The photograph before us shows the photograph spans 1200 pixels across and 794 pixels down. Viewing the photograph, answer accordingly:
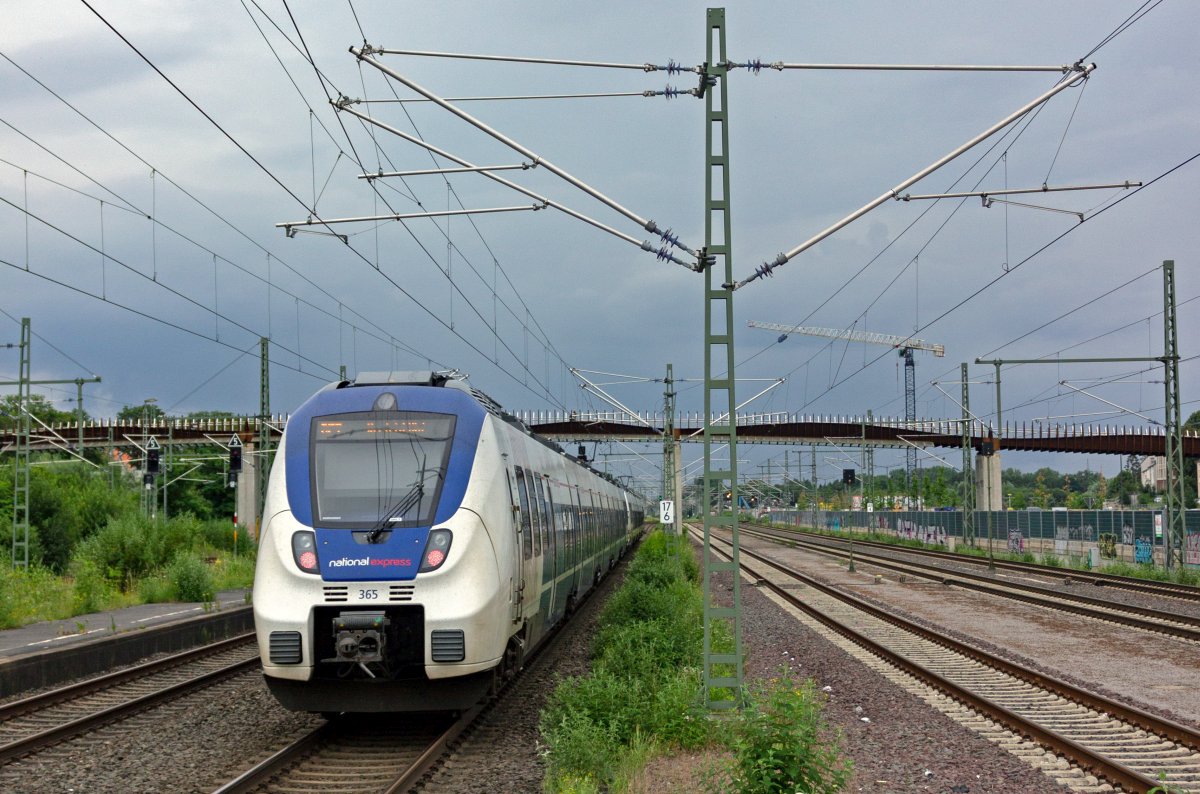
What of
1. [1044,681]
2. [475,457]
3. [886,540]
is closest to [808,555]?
[886,540]

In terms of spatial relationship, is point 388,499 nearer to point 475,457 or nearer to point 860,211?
point 475,457

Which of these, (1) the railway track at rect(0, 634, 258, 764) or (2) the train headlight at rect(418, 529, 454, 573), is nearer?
(2) the train headlight at rect(418, 529, 454, 573)

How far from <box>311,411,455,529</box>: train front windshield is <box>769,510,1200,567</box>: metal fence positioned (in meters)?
29.7

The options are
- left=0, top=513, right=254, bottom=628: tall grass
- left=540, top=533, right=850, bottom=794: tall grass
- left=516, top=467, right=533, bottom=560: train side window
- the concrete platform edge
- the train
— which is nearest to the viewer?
left=540, top=533, right=850, bottom=794: tall grass

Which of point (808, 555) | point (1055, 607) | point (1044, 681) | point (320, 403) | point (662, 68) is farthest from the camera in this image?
point (808, 555)

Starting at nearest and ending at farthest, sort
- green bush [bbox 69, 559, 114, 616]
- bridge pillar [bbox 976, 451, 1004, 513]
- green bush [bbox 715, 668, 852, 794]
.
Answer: green bush [bbox 715, 668, 852, 794] < green bush [bbox 69, 559, 114, 616] < bridge pillar [bbox 976, 451, 1004, 513]

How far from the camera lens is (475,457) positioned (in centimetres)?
1165

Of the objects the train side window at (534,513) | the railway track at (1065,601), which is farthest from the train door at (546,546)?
the railway track at (1065,601)

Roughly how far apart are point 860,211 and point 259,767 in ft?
29.0

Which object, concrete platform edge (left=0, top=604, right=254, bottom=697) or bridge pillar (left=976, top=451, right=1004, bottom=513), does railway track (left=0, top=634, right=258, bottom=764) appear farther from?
bridge pillar (left=976, top=451, right=1004, bottom=513)

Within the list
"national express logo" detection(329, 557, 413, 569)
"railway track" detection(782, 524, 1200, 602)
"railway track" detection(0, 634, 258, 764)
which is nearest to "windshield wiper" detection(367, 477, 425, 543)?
"national express logo" detection(329, 557, 413, 569)

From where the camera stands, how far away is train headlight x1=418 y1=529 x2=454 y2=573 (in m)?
10.9

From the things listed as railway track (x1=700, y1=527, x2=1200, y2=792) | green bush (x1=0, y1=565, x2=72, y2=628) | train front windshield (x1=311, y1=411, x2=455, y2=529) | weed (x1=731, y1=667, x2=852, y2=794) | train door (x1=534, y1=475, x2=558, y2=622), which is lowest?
railway track (x1=700, y1=527, x2=1200, y2=792)

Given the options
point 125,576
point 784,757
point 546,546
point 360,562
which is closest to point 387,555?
point 360,562
